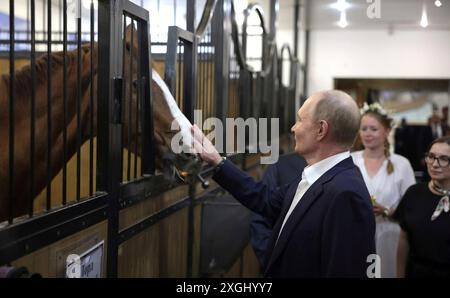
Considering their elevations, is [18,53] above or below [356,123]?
above

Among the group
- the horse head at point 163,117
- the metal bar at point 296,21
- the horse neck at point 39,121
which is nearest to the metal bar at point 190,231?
the horse head at point 163,117

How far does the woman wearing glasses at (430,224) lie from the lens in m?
1.64

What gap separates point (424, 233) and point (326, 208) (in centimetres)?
83

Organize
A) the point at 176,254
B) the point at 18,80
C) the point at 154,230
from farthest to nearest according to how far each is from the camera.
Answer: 1. the point at 176,254
2. the point at 154,230
3. the point at 18,80

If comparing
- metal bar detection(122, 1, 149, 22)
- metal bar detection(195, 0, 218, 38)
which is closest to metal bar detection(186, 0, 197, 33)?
metal bar detection(195, 0, 218, 38)

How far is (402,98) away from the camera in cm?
164

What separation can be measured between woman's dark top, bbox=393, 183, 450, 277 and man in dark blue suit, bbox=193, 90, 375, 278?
0.72m

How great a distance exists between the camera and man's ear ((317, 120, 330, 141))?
107cm

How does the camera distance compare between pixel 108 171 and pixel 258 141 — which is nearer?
pixel 108 171

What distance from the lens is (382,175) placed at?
2.16 metres

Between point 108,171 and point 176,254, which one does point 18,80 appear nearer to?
point 108,171

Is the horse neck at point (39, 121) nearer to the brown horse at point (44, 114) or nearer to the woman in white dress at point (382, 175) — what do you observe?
the brown horse at point (44, 114)
